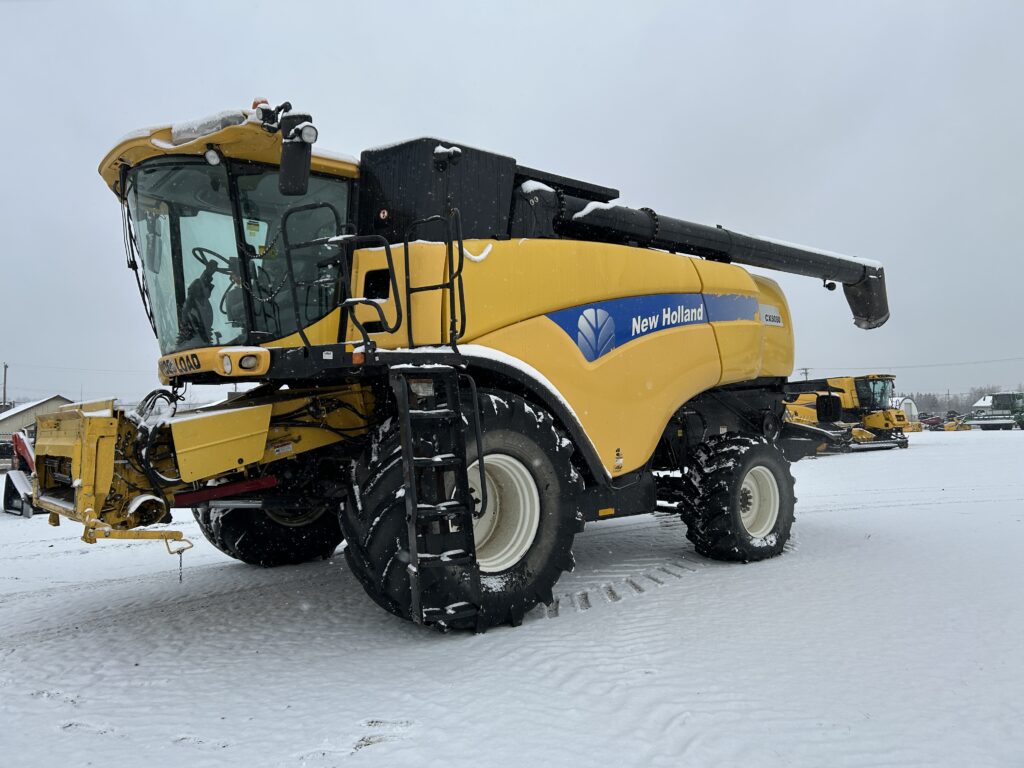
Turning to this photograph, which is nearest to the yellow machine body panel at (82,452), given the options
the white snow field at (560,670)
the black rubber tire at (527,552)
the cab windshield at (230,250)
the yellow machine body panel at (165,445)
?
the yellow machine body panel at (165,445)

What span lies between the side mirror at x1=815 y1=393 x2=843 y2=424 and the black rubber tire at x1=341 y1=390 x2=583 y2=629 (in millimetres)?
4884

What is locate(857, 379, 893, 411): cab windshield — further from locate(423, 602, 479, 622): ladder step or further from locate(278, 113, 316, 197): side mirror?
locate(278, 113, 316, 197): side mirror

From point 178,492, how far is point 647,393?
3.29 metres

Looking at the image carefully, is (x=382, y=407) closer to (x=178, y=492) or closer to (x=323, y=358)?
(x=323, y=358)

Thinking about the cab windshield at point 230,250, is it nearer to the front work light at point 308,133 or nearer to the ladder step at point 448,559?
the front work light at point 308,133

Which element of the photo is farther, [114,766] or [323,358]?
[323,358]

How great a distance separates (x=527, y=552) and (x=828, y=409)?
5448mm

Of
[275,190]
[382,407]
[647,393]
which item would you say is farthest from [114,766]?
[647,393]

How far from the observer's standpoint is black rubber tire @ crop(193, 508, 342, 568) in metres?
5.74

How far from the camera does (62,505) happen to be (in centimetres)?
419

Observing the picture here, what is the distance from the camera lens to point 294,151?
3.55 metres

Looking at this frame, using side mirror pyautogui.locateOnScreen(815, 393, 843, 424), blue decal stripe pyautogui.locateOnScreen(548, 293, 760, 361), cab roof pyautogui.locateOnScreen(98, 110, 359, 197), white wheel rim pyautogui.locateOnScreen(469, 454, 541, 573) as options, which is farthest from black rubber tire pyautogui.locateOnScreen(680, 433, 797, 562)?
cab roof pyautogui.locateOnScreen(98, 110, 359, 197)

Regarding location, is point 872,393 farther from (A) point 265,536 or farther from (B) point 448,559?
(B) point 448,559

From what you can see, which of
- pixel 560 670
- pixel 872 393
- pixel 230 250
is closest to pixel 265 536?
pixel 230 250
